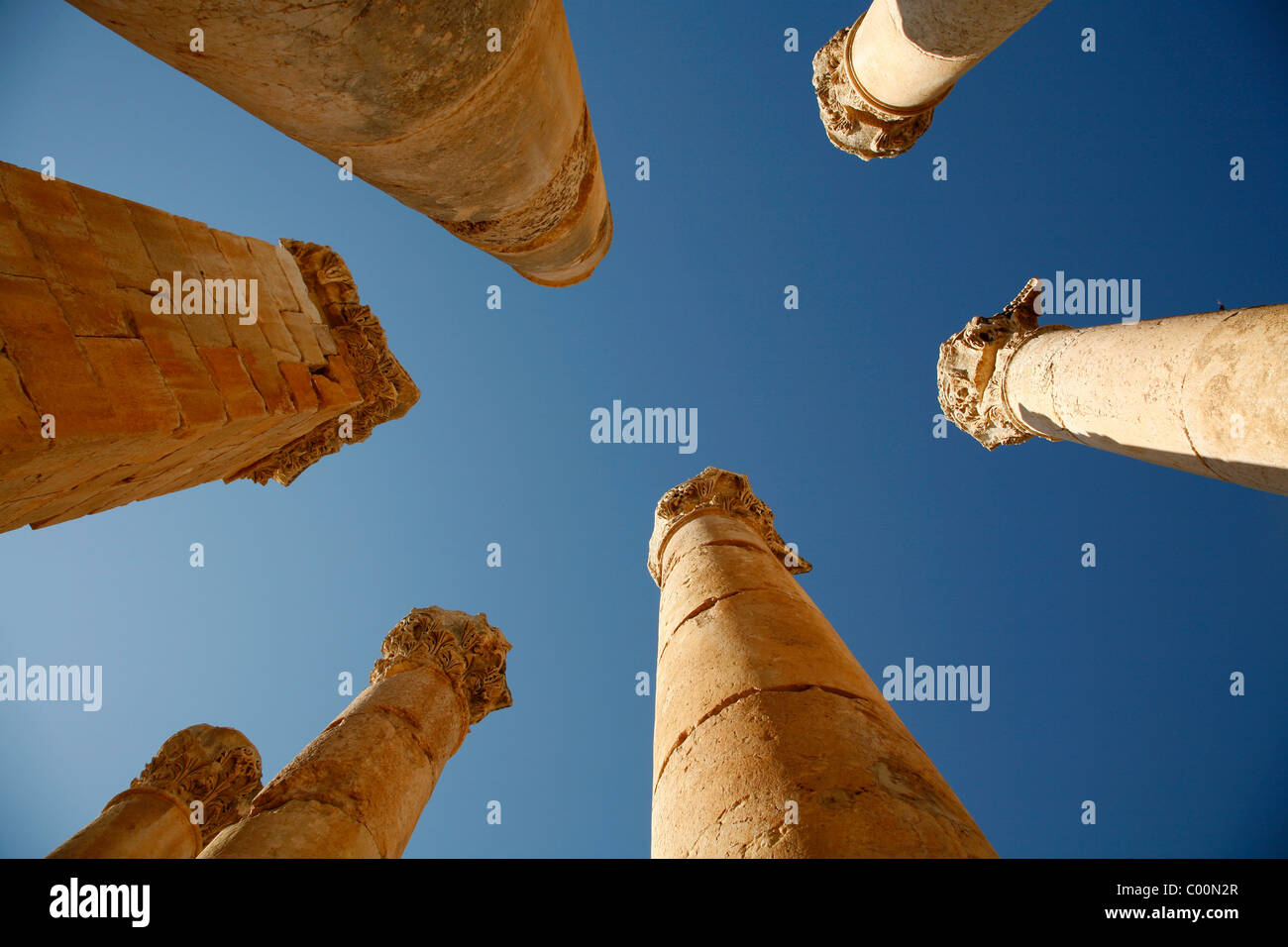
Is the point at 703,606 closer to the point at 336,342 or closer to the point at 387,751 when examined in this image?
the point at 387,751

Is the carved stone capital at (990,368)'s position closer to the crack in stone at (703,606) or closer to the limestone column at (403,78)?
the crack in stone at (703,606)

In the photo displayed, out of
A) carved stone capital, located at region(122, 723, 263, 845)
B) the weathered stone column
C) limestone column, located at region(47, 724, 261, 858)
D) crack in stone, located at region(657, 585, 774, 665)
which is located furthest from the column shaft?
the weathered stone column

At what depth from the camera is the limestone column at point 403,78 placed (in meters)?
2.64

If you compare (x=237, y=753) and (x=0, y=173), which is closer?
(x=0, y=173)

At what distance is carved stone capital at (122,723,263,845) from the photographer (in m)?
8.27

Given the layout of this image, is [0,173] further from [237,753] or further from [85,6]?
[237,753]

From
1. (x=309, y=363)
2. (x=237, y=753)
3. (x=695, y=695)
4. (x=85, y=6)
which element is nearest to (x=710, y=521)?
(x=695, y=695)

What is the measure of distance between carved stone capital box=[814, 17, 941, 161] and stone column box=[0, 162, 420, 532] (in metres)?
9.08

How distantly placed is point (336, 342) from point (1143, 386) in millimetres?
8495

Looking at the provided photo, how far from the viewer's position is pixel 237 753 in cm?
889

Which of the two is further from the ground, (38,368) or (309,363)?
(309,363)

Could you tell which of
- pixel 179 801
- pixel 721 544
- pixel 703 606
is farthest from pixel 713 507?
pixel 179 801

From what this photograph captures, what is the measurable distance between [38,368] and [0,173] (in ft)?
5.02

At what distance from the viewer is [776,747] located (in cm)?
346
